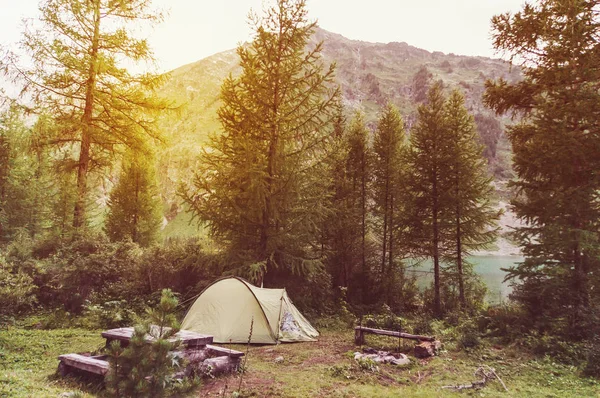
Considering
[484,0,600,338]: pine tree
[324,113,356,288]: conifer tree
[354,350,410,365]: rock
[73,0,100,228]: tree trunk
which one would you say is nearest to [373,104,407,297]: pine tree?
[324,113,356,288]: conifer tree

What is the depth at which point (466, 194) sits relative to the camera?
1738 cm

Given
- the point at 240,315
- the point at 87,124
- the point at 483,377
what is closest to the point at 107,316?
the point at 240,315

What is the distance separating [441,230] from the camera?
A: 18.4 meters

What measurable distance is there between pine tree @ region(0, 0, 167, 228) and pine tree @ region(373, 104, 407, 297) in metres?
11.3

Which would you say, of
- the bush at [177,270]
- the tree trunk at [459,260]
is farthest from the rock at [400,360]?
the tree trunk at [459,260]

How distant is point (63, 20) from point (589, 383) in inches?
796

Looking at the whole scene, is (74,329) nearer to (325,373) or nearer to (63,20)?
(325,373)

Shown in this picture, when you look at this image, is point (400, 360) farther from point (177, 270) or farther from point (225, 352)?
point (177, 270)

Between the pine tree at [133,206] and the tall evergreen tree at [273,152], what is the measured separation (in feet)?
44.9

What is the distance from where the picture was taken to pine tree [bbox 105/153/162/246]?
26234 mm

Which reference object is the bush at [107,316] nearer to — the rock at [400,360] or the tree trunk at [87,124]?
the tree trunk at [87,124]

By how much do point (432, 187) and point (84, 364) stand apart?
15474 millimetres

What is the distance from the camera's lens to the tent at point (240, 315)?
37.0 ft

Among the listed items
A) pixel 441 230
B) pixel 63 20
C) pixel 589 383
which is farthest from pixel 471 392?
pixel 63 20
